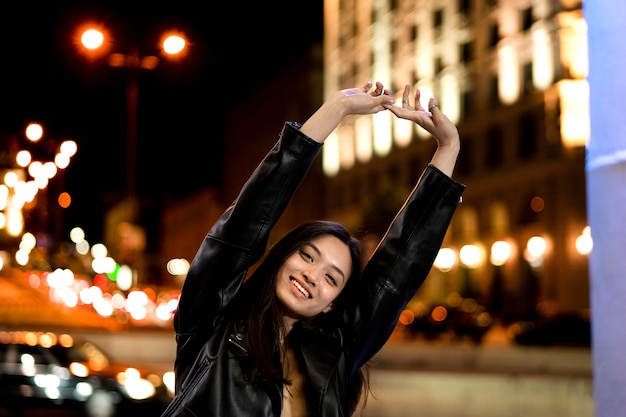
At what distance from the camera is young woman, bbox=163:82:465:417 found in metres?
2.77

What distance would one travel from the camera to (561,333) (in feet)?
97.2

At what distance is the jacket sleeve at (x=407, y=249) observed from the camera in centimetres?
314

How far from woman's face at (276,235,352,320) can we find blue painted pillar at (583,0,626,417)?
2107 millimetres

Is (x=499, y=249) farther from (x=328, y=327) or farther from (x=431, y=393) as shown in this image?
(x=328, y=327)

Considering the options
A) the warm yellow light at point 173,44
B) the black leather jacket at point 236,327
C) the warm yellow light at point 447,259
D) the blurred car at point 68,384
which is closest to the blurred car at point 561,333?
the warm yellow light at point 173,44

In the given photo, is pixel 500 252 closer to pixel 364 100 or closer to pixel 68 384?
pixel 68 384

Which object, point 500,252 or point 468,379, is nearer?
point 468,379

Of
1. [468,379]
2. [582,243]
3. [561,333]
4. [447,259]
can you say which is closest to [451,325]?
[561,333]

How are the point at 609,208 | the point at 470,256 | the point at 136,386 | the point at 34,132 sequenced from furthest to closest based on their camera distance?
the point at 470,256, the point at 34,132, the point at 136,386, the point at 609,208

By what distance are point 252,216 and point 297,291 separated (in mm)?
285

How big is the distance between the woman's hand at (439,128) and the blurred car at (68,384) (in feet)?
33.6

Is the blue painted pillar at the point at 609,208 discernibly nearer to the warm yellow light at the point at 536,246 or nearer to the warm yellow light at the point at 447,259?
the warm yellow light at the point at 536,246

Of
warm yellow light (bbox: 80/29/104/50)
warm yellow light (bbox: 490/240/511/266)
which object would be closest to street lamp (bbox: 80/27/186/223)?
warm yellow light (bbox: 80/29/104/50)

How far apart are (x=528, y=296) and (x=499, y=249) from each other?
2.85 metres
